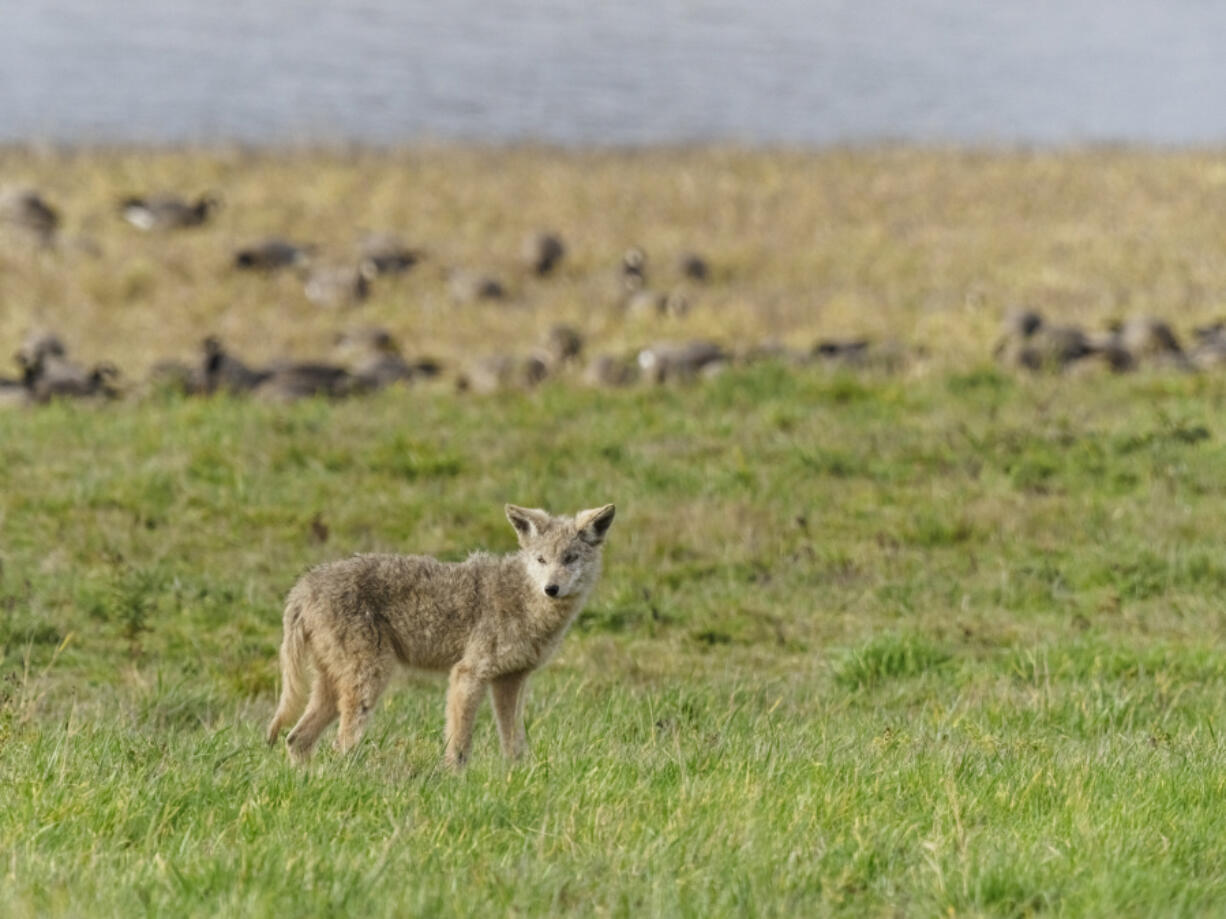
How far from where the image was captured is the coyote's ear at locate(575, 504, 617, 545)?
25.1 ft

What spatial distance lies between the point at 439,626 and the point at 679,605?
3956 millimetres

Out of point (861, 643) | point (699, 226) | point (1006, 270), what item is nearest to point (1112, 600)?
point (861, 643)

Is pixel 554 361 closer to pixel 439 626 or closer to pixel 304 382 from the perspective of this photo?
pixel 304 382

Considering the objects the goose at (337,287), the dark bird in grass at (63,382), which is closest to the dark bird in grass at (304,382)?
the dark bird in grass at (63,382)

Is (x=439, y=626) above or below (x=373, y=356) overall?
above

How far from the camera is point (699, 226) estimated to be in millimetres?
29203

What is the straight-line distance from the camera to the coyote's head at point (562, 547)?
24.6 feet

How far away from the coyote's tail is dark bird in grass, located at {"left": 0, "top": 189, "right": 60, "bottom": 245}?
66.7 feet

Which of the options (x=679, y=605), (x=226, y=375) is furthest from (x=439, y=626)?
(x=226, y=375)

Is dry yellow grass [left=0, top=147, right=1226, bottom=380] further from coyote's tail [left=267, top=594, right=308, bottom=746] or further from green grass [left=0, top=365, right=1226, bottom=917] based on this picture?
coyote's tail [left=267, top=594, right=308, bottom=746]

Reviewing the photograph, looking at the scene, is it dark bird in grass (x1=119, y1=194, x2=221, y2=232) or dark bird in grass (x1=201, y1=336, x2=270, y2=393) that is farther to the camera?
dark bird in grass (x1=119, y1=194, x2=221, y2=232)

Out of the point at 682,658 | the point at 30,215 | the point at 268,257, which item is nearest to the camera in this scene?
the point at 682,658

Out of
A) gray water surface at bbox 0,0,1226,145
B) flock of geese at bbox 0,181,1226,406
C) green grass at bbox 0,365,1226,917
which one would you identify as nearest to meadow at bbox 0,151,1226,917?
green grass at bbox 0,365,1226,917

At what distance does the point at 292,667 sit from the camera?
7594mm
